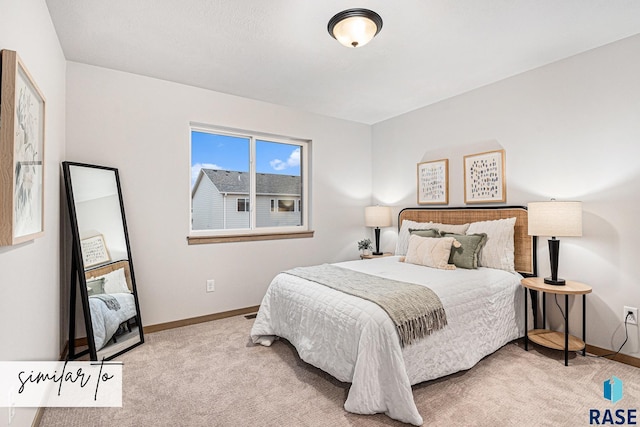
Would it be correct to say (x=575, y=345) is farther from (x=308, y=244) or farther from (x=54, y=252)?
(x=54, y=252)

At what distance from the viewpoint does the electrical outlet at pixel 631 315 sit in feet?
7.90

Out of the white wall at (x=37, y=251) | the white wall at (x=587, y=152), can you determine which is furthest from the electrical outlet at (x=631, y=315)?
the white wall at (x=37, y=251)

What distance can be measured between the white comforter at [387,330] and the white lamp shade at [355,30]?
1.76 metres

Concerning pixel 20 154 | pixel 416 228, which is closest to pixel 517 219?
pixel 416 228

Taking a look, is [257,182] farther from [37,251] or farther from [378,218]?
[37,251]

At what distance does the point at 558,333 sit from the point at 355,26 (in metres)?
2.97

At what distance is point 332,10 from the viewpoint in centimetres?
210

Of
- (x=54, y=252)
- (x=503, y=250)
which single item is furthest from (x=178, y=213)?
(x=503, y=250)

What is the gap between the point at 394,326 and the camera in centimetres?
189

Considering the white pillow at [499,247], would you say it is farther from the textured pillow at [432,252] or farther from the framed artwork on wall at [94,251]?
the framed artwork on wall at [94,251]

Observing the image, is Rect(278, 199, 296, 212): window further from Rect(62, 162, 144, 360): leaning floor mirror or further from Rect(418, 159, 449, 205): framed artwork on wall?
Rect(62, 162, 144, 360): leaning floor mirror

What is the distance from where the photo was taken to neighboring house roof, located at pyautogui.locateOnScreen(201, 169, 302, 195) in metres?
3.69

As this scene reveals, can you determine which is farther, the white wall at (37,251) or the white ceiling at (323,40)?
the white ceiling at (323,40)

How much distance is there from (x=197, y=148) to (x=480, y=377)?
335 centimetres
